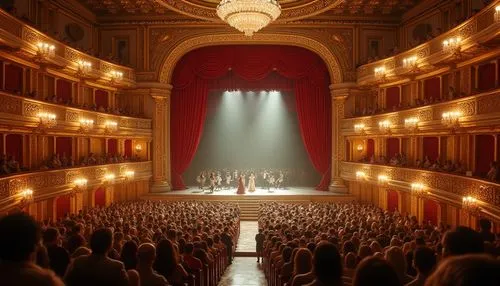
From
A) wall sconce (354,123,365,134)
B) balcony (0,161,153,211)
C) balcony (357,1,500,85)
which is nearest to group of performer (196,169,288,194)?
balcony (0,161,153,211)

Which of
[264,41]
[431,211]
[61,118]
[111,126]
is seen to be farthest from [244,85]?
[431,211]

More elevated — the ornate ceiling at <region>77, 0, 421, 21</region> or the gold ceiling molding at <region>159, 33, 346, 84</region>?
the ornate ceiling at <region>77, 0, 421, 21</region>

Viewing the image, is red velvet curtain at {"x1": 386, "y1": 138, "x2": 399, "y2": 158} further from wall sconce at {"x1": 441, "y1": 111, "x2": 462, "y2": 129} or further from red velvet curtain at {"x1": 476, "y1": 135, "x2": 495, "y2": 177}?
wall sconce at {"x1": 441, "y1": 111, "x2": 462, "y2": 129}

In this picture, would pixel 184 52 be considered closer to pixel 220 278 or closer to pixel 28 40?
pixel 28 40

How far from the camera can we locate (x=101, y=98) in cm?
2398

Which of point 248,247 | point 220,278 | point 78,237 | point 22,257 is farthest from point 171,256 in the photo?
point 248,247

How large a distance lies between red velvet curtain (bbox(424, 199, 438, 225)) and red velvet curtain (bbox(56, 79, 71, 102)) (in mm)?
17283

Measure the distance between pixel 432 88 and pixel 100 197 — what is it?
1746 centimetres

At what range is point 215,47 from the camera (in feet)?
85.5

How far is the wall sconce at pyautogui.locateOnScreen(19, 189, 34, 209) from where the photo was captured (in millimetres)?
14039

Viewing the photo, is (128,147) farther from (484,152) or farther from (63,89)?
(484,152)

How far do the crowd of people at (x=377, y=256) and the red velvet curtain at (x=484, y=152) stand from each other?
3676mm

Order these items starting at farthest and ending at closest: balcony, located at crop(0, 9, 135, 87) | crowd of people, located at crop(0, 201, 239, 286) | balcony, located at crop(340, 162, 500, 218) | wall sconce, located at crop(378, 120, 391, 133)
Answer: wall sconce, located at crop(378, 120, 391, 133)
balcony, located at crop(0, 9, 135, 87)
balcony, located at crop(340, 162, 500, 218)
crowd of people, located at crop(0, 201, 239, 286)

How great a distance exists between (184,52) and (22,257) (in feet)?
77.9
